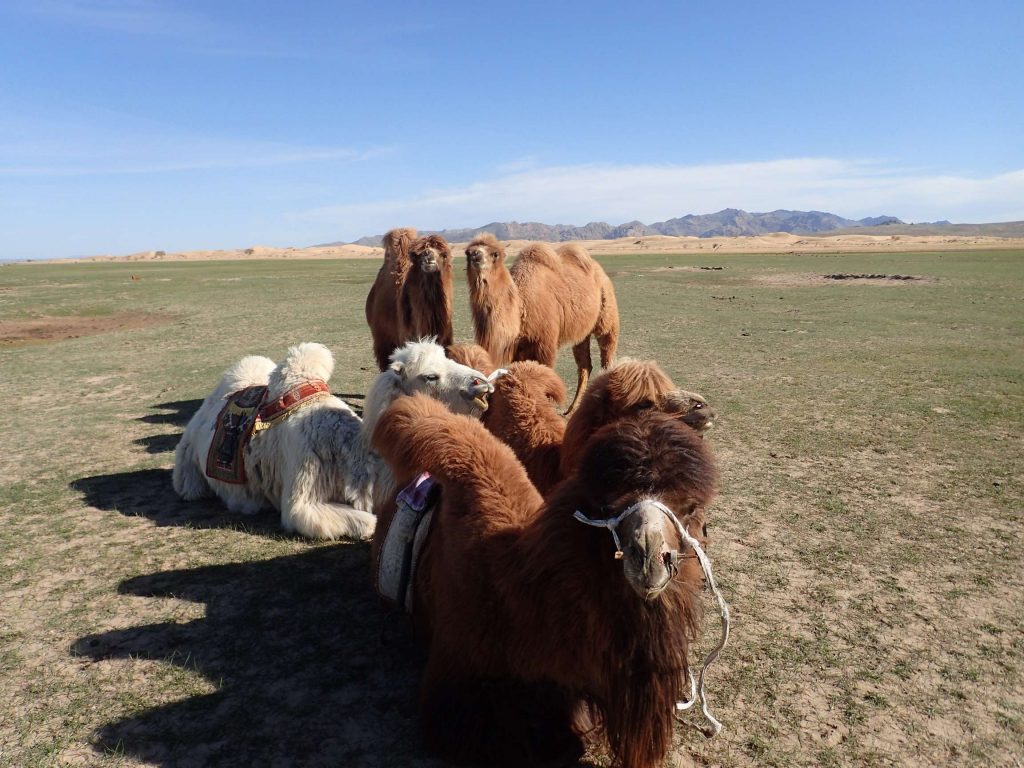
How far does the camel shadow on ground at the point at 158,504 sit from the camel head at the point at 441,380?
5.18 feet

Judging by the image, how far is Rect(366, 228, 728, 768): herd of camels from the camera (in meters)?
2.03

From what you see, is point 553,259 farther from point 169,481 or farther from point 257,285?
point 257,285

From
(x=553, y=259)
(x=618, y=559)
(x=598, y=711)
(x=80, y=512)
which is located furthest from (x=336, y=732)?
(x=553, y=259)

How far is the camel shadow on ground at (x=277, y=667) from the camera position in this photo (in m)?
2.84

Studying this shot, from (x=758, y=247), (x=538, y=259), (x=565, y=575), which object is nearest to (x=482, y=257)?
(x=538, y=259)

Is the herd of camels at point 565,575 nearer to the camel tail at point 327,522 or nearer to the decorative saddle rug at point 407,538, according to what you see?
the decorative saddle rug at point 407,538

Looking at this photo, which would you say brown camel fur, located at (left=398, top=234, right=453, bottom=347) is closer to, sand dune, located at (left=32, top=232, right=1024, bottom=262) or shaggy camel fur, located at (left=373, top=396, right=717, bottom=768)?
shaggy camel fur, located at (left=373, top=396, right=717, bottom=768)

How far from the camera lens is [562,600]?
221 centimetres

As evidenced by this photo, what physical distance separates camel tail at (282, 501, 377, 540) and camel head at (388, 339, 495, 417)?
1.05 metres

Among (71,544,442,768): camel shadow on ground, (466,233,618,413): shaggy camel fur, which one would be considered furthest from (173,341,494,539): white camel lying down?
(466,233,618,413): shaggy camel fur

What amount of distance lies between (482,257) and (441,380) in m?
3.03

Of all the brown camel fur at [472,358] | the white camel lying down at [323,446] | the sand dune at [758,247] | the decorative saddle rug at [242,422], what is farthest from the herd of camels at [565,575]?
the sand dune at [758,247]

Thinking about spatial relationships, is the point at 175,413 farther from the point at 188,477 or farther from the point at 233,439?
the point at 233,439

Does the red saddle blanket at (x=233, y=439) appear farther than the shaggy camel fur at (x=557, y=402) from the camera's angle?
Yes
